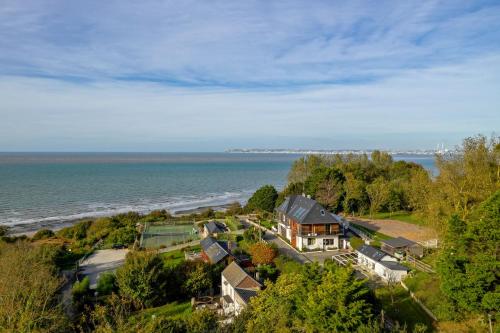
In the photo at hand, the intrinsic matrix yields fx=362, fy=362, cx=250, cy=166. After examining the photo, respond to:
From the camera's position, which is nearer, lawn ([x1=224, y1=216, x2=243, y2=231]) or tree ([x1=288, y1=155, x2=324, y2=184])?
lawn ([x1=224, y1=216, x2=243, y2=231])

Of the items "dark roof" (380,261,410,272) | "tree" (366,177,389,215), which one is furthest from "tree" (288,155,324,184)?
"dark roof" (380,261,410,272)

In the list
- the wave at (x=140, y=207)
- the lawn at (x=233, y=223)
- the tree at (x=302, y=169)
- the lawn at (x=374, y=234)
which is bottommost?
the wave at (x=140, y=207)

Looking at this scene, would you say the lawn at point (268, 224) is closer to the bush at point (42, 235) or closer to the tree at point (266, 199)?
the tree at point (266, 199)

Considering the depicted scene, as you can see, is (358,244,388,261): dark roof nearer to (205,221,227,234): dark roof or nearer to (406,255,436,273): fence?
(406,255,436,273): fence

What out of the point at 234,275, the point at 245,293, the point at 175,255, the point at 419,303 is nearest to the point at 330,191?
the point at 175,255

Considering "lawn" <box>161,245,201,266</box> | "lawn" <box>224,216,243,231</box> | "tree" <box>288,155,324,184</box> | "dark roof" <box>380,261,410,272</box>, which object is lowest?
"lawn" <box>161,245,201,266</box>

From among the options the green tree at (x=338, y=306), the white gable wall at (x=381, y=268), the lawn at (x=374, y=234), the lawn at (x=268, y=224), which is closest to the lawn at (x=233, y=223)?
the lawn at (x=268, y=224)
